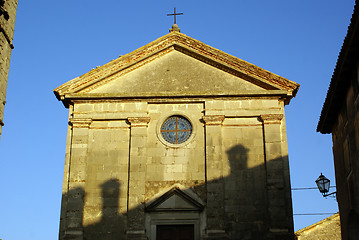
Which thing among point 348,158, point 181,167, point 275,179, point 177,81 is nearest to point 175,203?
point 181,167

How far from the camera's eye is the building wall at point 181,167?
17203mm

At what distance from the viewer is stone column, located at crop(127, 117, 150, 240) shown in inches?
677

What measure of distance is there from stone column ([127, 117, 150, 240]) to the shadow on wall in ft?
0.44

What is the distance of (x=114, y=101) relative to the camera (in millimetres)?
18906

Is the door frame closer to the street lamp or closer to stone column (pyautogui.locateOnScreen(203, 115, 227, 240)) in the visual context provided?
stone column (pyautogui.locateOnScreen(203, 115, 227, 240))

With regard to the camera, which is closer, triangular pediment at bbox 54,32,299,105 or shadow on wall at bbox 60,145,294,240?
shadow on wall at bbox 60,145,294,240

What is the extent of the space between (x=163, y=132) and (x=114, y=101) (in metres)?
2.06

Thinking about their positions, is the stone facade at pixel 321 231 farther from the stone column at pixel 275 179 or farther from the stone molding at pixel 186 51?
the stone molding at pixel 186 51

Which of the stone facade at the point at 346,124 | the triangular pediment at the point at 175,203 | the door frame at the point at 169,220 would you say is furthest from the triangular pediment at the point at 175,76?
the door frame at the point at 169,220

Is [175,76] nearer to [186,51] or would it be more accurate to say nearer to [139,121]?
[186,51]

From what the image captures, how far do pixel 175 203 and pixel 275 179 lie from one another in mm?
3334

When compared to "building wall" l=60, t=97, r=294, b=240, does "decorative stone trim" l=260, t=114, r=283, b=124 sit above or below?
above

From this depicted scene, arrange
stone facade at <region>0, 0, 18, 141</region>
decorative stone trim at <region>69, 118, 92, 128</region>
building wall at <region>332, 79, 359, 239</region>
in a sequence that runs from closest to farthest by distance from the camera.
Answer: stone facade at <region>0, 0, 18, 141</region>, building wall at <region>332, 79, 359, 239</region>, decorative stone trim at <region>69, 118, 92, 128</region>

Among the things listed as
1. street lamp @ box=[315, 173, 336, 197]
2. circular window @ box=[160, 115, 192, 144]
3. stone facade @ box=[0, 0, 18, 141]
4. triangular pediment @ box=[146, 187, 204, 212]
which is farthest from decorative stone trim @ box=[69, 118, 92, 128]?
street lamp @ box=[315, 173, 336, 197]
